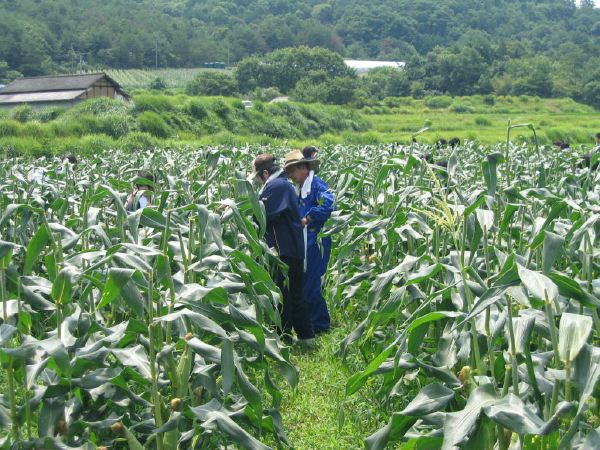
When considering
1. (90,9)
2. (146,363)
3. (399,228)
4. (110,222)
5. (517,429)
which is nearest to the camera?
(517,429)

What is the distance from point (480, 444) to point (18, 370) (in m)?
2.14

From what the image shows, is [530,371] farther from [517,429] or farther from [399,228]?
[399,228]

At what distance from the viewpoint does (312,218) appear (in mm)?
7207

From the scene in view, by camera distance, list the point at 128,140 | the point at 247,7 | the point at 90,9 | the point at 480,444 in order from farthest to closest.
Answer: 1. the point at 247,7
2. the point at 90,9
3. the point at 128,140
4. the point at 480,444

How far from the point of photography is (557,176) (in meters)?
9.78

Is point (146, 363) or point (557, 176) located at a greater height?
point (146, 363)

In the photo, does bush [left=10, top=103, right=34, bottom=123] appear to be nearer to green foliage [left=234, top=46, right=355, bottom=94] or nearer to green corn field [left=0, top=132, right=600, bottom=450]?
green corn field [left=0, top=132, right=600, bottom=450]

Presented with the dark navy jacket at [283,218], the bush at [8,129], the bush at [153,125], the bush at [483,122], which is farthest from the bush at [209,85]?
the dark navy jacket at [283,218]

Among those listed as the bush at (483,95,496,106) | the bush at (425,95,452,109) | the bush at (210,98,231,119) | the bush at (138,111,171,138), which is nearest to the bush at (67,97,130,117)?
the bush at (138,111,171,138)

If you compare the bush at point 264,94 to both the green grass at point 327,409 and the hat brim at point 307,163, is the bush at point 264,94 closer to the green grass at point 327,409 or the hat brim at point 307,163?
the hat brim at point 307,163

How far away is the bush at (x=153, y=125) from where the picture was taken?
29.3 metres

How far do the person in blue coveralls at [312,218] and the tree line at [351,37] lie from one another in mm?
56989

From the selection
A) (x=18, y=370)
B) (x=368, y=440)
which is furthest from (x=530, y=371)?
(x=18, y=370)

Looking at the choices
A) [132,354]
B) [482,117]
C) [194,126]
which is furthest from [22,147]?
[482,117]
